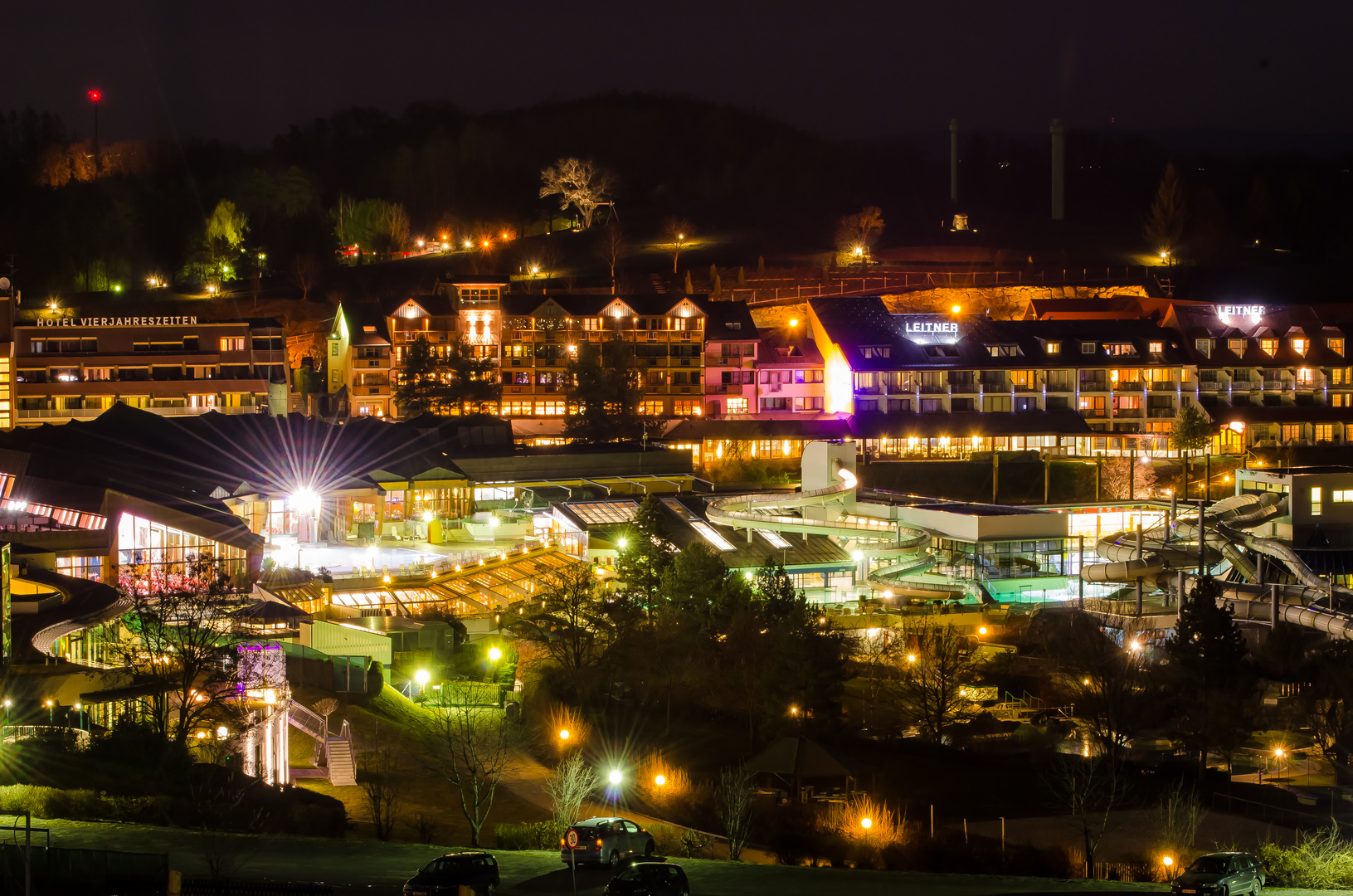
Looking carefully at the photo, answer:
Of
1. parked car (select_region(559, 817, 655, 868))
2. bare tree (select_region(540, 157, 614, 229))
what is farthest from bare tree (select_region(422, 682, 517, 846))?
bare tree (select_region(540, 157, 614, 229))

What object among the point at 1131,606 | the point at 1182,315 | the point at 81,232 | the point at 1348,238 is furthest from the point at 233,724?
the point at 1348,238

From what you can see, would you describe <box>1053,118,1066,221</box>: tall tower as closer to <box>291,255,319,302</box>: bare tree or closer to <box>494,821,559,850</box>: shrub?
<box>291,255,319,302</box>: bare tree

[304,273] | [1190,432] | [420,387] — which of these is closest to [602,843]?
[420,387]

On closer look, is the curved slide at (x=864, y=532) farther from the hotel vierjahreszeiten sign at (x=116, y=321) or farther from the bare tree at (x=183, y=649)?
the hotel vierjahreszeiten sign at (x=116, y=321)

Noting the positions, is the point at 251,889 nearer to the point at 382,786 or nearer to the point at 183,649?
the point at 382,786

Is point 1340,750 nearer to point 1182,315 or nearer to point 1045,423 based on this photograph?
point 1045,423

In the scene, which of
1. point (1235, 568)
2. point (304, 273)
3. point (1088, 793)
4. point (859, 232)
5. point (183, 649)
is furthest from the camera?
point (859, 232)
